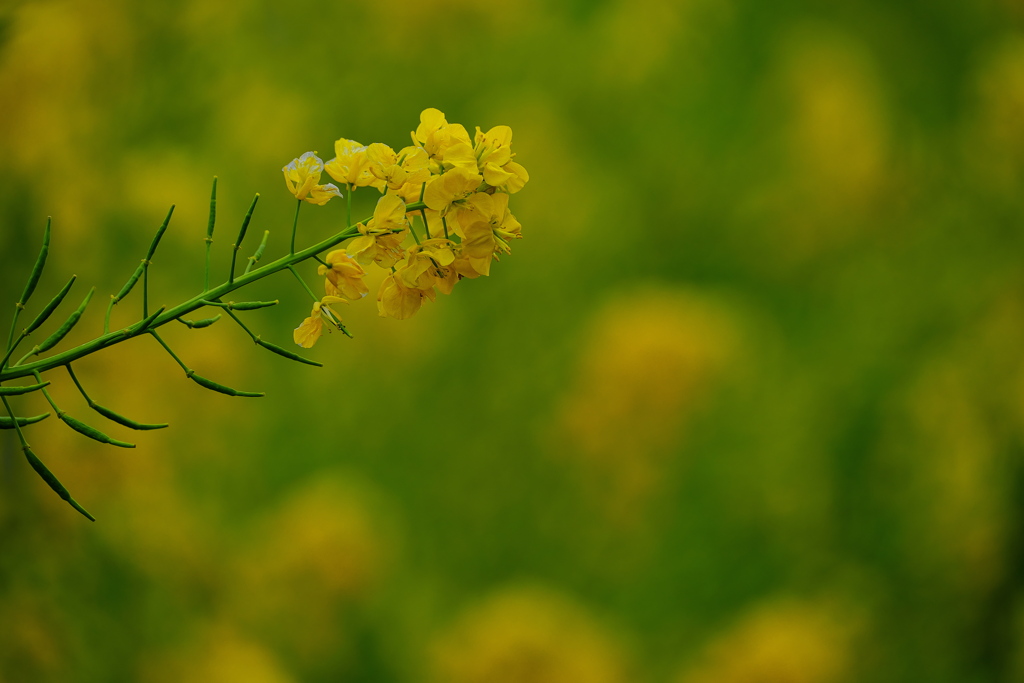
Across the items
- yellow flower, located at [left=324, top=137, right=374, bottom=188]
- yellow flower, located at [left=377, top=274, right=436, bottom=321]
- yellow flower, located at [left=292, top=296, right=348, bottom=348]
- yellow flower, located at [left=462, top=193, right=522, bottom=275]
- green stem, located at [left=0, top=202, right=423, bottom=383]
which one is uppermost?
yellow flower, located at [left=324, top=137, right=374, bottom=188]

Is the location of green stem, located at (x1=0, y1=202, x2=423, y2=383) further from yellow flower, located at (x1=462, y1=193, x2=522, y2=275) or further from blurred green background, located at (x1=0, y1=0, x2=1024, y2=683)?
blurred green background, located at (x1=0, y1=0, x2=1024, y2=683)

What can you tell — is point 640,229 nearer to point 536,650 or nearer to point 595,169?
point 595,169

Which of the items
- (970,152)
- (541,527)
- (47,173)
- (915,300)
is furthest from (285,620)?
(970,152)

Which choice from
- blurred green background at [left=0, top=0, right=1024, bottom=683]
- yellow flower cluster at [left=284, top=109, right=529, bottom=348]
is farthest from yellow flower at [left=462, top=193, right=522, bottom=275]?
blurred green background at [left=0, top=0, right=1024, bottom=683]

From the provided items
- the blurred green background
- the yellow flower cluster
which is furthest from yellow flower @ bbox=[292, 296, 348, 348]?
the blurred green background

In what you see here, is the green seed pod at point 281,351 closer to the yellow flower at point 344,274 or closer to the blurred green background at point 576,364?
the yellow flower at point 344,274

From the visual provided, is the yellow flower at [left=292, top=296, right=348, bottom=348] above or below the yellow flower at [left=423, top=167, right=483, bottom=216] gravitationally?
below

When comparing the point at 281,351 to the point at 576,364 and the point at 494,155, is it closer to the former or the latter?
the point at 494,155

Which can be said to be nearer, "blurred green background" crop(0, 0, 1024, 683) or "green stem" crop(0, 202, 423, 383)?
"green stem" crop(0, 202, 423, 383)
